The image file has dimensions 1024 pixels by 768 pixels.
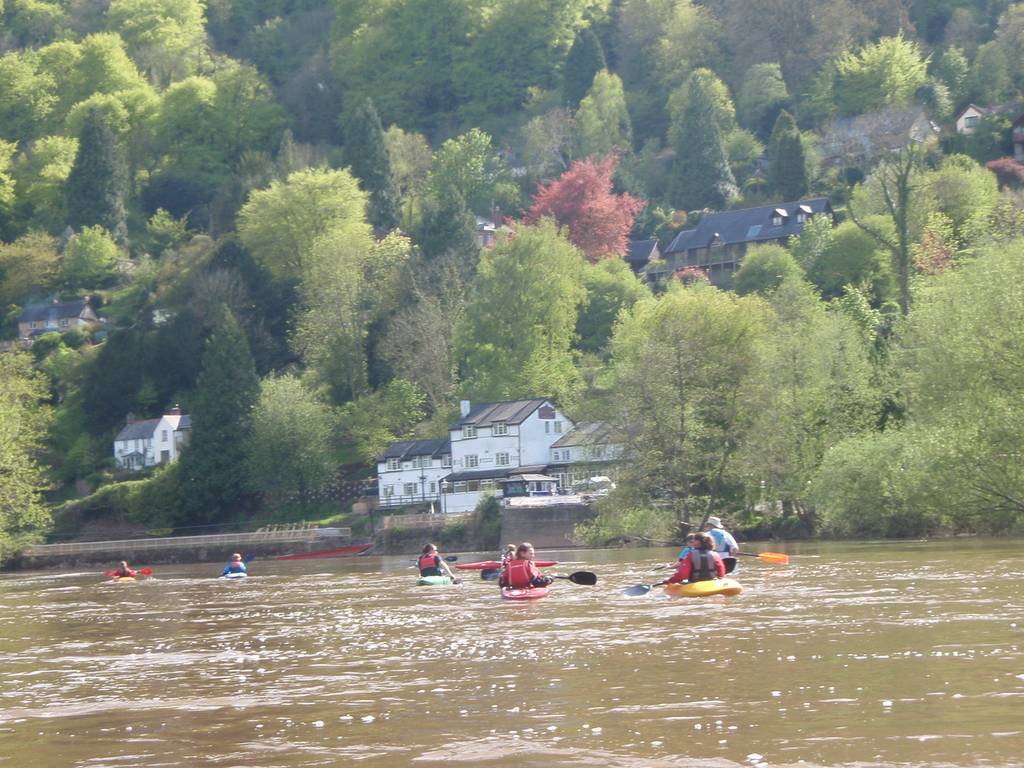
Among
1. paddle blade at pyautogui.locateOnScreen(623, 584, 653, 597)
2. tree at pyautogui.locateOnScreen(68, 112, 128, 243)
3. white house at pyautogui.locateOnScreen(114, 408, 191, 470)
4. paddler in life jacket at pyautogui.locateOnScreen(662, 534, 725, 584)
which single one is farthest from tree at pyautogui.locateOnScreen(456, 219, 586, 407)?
paddler in life jacket at pyautogui.locateOnScreen(662, 534, 725, 584)

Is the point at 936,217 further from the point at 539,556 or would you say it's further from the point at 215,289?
the point at 215,289

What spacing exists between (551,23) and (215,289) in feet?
159

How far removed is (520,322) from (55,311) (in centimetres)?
4505

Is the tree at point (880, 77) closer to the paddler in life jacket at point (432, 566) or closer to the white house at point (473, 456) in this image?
the white house at point (473, 456)

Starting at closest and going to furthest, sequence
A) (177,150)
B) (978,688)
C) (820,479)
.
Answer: (978,688), (820,479), (177,150)

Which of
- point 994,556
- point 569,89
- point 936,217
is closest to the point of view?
point 994,556

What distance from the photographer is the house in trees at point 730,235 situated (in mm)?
97000

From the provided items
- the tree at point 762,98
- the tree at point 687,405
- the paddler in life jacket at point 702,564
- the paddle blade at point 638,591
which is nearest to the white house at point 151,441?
the tree at point 687,405

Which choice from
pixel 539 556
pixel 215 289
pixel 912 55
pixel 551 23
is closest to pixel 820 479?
pixel 539 556

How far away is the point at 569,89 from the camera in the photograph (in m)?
126

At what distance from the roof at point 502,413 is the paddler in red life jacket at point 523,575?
155ft

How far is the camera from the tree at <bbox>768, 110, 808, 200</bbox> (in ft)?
332

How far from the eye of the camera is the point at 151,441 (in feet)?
311

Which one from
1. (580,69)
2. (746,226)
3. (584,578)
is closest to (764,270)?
(746,226)
